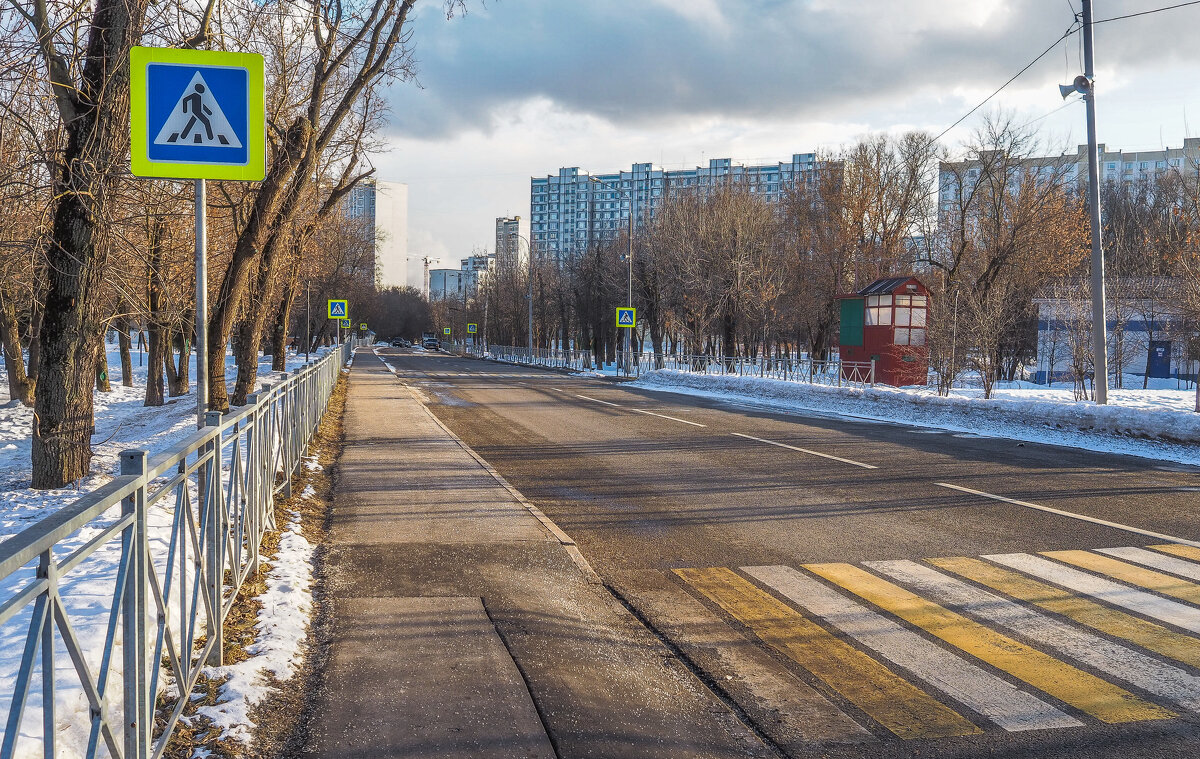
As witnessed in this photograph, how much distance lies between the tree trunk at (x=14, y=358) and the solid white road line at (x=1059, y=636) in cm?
2436

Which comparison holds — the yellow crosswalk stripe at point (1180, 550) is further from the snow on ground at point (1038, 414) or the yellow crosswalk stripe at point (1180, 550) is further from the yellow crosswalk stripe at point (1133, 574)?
the snow on ground at point (1038, 414)

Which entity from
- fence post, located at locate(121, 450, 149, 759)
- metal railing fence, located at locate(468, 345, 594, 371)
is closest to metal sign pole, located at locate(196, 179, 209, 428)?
fence post, located at locate(121, 450, 149, 759)

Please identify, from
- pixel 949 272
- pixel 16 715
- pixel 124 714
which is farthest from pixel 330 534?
A: pixel 949 272

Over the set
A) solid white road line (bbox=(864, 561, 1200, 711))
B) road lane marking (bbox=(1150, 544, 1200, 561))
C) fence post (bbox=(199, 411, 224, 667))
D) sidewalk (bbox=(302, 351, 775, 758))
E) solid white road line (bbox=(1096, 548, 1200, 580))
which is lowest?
solid white road line (bbox=(864, 561, 1200, 711))

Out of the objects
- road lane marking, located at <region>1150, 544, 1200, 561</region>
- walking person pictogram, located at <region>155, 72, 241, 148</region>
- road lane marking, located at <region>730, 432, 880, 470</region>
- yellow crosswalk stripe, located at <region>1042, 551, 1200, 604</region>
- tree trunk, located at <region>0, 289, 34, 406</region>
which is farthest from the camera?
tree trunk, located at <region>0, 289, 34, 406</region>

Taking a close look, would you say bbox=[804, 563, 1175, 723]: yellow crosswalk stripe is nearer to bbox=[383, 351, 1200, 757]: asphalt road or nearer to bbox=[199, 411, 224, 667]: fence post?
bbox=[383, 351, 1200, 757]: asphalt road

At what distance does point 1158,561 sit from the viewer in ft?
22.5

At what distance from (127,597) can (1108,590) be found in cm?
612

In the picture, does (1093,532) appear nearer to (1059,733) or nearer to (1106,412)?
(1059,733)

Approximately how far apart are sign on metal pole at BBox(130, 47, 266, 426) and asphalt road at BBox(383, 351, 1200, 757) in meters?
3.63

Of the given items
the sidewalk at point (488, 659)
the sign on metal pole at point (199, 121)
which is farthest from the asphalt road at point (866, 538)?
the sign on metal pole at point (199, 121)

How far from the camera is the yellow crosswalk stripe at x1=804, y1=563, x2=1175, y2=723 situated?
4.11m

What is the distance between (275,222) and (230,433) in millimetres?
11915

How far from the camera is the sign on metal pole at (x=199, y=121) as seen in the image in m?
4.86
